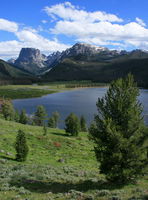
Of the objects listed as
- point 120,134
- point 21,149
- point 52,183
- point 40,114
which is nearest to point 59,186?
point 52,183

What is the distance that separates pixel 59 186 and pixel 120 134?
664 centimetres

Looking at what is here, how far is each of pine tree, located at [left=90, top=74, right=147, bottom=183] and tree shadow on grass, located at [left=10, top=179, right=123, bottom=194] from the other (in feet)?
3.34

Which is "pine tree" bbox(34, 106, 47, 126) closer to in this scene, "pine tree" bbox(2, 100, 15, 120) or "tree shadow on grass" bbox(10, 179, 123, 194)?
"pine tree" bbox(2, 100, 15, 120)

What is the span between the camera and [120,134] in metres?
19.4

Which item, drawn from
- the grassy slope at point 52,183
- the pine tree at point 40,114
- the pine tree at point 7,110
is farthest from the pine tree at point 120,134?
the pine tree at point 40,114

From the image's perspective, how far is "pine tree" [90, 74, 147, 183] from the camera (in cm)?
1914

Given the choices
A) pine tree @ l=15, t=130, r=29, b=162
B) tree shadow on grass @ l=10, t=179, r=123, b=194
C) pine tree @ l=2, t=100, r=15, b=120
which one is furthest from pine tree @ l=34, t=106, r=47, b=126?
tree shadow on grass @ l=10, t=179, r=123, b=194

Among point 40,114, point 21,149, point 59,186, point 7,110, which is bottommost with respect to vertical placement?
point 40,114

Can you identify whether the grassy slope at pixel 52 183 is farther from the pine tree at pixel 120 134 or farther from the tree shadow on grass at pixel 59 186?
the pine tree at pixel 120 134

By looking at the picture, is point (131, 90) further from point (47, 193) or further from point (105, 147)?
point (47, 193)

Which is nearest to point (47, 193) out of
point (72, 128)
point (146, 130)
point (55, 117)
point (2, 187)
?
point (2, 187)

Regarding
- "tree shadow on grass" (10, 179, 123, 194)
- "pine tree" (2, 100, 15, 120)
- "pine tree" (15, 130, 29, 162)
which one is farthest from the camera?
"pine tree" (2, 100, 15, 120)

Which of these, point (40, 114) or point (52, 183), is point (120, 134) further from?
point (40, 114)

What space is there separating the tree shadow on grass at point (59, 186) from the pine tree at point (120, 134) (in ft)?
3.34
